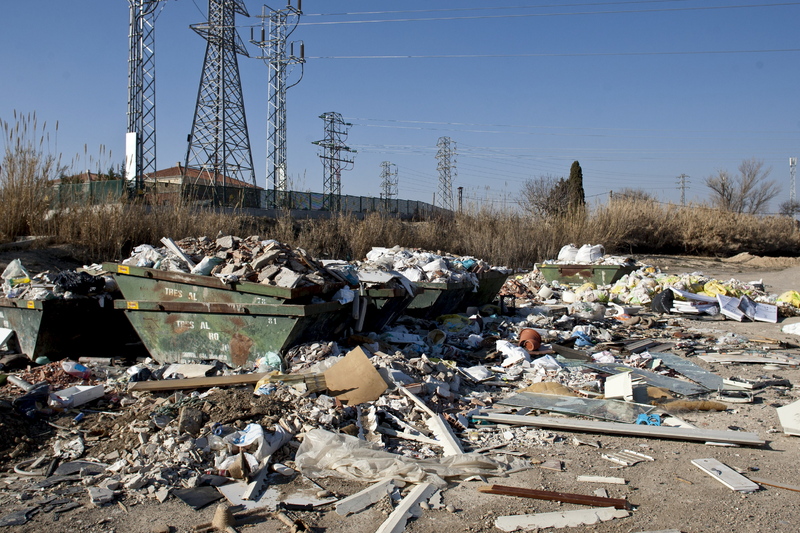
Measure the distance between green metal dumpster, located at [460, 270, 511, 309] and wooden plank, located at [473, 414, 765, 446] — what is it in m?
4.95

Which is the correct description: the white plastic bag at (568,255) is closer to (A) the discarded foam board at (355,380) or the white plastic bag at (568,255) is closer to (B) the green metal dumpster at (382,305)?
(B) the green metal dumpster at (382,305)

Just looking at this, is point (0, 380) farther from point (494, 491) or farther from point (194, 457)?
point (494, 491)

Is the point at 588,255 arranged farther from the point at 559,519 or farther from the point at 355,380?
the point at 559,519

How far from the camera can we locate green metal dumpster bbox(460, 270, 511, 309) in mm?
9688

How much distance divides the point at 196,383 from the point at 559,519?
10.3 ft

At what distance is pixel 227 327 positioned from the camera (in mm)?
5664

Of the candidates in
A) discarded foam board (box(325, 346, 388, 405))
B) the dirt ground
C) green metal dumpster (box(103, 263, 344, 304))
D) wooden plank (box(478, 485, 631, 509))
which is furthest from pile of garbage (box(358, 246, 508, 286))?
wooden plank (box(478, 485, 631, 509))

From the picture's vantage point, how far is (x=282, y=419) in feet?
13.7

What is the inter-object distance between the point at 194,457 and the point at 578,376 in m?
3.92

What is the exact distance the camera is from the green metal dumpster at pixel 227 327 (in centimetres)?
544

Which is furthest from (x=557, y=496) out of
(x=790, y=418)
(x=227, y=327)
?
(x=227, y=327)

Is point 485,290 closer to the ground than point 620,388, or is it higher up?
higher up

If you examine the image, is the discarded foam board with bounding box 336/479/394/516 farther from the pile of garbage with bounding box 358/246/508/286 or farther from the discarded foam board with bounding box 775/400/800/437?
the pile of garbage with bounding box 358/246/508/286

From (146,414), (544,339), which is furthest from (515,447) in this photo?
(544,339)
